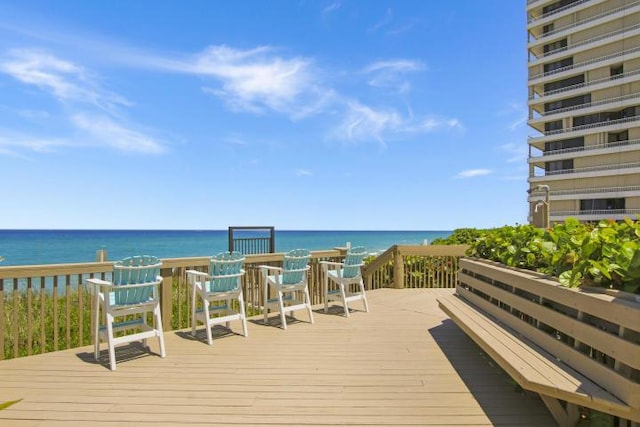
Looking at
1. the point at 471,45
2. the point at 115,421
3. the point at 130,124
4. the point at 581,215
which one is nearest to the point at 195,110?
the point at 130,124

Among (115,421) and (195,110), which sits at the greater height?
(195,110)

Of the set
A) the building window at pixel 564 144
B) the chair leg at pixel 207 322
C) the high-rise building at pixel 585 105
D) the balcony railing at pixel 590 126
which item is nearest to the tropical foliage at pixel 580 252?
the chair leg at pixel 207 322

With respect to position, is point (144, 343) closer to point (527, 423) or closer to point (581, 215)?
point (527, 423)

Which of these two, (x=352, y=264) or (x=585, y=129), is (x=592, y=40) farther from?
(x=352, y=264)

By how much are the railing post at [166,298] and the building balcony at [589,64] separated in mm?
Result: 44939

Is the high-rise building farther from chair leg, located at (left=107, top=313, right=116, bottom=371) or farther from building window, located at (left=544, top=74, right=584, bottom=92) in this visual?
chair leg, located at (left=107, top=313, right=116, bottom=371)

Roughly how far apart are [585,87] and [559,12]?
8.51 m

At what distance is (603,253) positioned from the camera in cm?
264

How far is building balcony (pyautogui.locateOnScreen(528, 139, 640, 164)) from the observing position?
3681 centimetres

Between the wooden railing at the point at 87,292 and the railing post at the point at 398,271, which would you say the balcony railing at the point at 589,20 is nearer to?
the wooden railing at the point at 87,292

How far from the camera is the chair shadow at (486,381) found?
10.1 feet

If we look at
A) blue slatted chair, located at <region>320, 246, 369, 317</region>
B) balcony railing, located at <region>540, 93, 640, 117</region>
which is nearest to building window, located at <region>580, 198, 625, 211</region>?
balcony railing, located at <region>540, 93, 640, 117</region>

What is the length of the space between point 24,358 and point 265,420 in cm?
323

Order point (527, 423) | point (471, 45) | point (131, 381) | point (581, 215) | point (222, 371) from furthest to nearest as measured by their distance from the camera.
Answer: point (581, 215) < point (471, 45) < point (222, 371) < point (131, 381) < point (527, 423)
